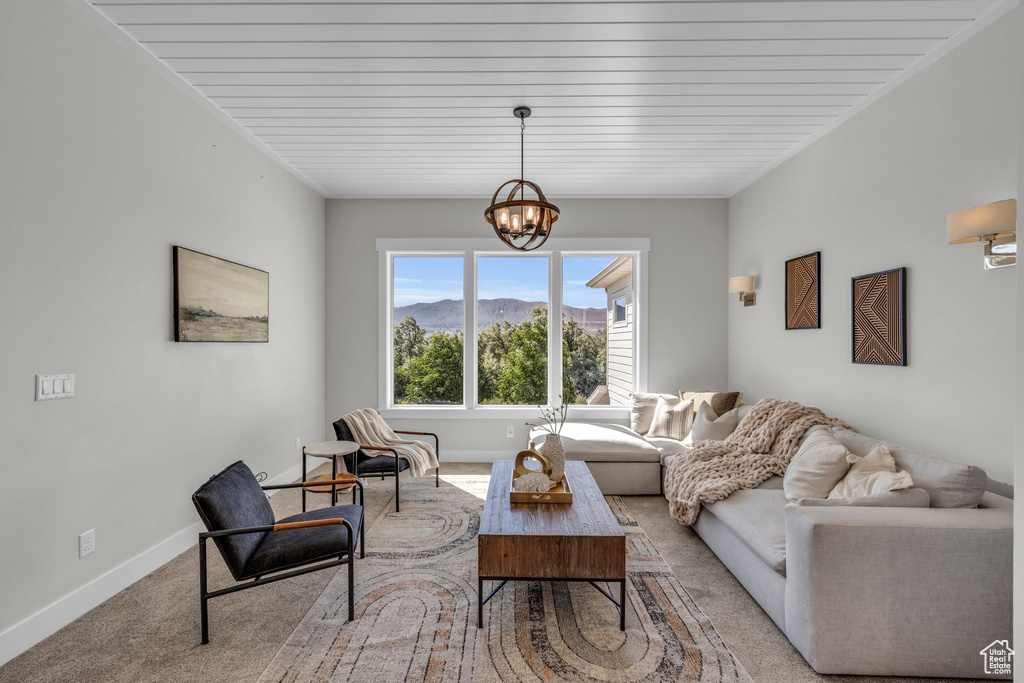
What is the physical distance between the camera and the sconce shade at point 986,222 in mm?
1995

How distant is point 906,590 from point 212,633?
2.83 m

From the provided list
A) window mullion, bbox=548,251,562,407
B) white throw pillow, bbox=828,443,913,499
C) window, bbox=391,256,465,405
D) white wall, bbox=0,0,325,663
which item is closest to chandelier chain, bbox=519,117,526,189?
window mullion, bbox=548,251,562,407

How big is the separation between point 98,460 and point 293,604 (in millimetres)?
1173

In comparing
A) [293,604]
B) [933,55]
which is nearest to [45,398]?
[293,604]

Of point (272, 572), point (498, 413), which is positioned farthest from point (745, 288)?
point (272, 572)

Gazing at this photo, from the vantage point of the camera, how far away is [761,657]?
205cm

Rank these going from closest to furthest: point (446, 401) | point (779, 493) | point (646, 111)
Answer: point (779, 493), point (646, 111), point (446, 401)

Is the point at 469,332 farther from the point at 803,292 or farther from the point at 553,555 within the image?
the point at 553,555

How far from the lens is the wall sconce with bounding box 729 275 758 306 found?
15.0 feet

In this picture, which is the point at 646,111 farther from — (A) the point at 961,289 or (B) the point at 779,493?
(B) the point at 779,493

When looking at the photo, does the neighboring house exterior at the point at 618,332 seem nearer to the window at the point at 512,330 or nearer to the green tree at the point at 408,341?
the window at the point at 512,330

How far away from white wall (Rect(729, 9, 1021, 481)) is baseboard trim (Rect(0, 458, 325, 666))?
426 cm

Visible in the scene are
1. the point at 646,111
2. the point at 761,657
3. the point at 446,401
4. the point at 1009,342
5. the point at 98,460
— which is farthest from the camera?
the point at 446,401

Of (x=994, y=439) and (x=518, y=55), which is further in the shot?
(x=518, y=55)
